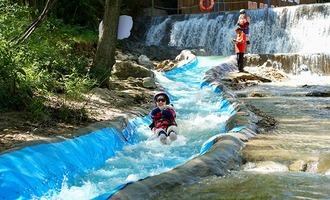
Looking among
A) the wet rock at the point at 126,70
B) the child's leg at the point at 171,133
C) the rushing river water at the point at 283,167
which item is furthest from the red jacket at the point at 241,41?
the child's leg at the point at 171,133

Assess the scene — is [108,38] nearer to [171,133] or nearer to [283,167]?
[171,133]

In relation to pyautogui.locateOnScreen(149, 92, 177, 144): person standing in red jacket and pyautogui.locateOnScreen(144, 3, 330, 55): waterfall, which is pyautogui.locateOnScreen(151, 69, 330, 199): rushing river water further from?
pyautogui.locateOnScreen(144, 3, 330, 55): waterfall

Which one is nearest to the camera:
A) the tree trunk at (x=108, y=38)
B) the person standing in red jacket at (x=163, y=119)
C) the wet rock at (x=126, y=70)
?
the person standing in red jacket at (x=163, y=119)

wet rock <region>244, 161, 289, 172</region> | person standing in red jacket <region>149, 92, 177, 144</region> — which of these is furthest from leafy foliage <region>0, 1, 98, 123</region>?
wet rock <region>244, 161, 289, 172</region>

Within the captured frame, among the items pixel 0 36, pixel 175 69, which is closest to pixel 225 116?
pixel 0 36

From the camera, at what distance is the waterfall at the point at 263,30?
18203 mm

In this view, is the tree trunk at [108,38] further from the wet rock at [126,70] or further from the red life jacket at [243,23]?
the red life jacket at [243,23]

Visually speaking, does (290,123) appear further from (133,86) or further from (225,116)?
(133,86)

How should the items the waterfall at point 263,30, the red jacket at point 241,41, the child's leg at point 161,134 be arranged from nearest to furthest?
1. the child's leg at point 161,134
2. the red jacket at point 241,41
3. the waterfall at point 263,30

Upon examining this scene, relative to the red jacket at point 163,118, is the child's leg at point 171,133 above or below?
below

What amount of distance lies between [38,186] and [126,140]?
2.27 m

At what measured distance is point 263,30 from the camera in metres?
19.5

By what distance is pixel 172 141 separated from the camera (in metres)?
5.95

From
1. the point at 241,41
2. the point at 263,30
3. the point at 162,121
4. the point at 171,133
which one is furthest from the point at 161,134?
the point at 263,30
